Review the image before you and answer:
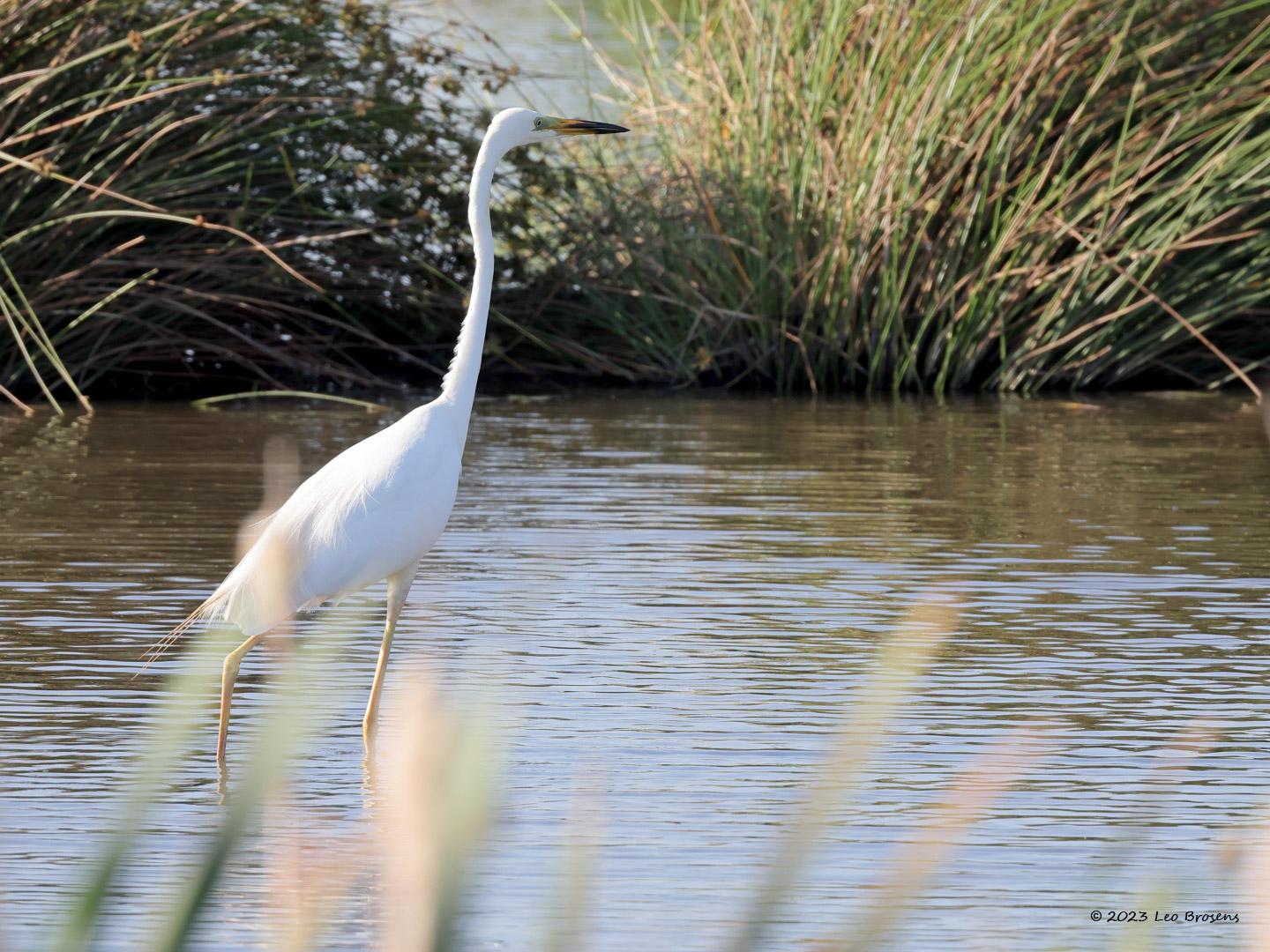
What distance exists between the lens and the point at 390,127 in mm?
10188

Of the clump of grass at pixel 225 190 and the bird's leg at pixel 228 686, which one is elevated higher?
the clump of grass at pixel 225 190

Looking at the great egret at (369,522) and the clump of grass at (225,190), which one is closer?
the great egret at (369,522)

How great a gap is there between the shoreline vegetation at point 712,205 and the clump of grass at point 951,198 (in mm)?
21

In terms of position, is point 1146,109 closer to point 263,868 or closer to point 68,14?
point 68,14

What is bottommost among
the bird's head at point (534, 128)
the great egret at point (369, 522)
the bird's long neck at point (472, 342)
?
the great egret at point (369, 522)

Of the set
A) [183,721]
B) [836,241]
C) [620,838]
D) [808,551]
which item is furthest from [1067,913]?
[836,241]

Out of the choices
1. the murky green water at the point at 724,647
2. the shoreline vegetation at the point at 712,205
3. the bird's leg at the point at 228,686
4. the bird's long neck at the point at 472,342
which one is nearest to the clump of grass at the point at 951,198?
the shoreline vegetation at the point at 712,205

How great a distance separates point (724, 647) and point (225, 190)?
5.37 m

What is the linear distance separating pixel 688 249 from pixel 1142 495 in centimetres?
348

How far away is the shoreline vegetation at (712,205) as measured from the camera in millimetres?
9625

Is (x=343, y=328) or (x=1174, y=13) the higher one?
(x=1174, y=13)

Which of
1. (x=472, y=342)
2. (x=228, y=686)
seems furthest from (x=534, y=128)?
(x=228, y=686)

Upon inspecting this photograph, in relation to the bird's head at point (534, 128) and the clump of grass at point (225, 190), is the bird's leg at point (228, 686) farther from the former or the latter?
the clump of grass at point (225, 190)

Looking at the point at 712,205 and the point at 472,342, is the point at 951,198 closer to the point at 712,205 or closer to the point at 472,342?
the point at 712,205
